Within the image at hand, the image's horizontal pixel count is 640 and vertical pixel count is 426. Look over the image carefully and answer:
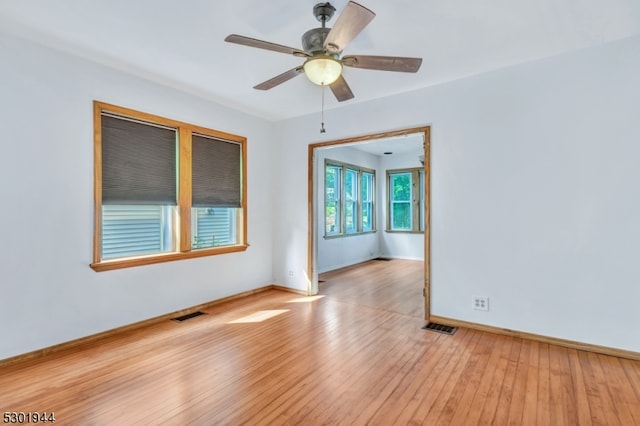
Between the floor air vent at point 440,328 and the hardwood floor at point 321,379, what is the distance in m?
0.09

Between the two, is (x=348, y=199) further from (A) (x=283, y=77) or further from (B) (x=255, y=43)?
(B) (x=255, y=43)

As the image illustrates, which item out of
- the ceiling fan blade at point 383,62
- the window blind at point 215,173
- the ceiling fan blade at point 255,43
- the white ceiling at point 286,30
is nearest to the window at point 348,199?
the window blind at point 215,173

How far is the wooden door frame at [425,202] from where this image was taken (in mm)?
3637

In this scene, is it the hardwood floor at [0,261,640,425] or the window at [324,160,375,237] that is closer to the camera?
the hardwood floor at [0,261,640,425]

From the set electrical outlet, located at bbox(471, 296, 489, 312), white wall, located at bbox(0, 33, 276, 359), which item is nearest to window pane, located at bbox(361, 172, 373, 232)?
electrical outlet, located at bbox(471, 296, 489, 312)

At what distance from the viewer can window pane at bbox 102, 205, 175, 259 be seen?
3.26 metres

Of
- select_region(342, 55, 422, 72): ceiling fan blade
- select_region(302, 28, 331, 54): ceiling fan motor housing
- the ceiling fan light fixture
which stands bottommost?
the ceiling fan light fixture

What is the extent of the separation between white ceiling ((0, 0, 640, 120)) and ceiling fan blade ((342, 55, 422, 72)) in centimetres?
36

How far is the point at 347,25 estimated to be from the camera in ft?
6.06

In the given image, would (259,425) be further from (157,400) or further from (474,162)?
(474,162)

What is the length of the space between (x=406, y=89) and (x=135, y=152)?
10.1 ft

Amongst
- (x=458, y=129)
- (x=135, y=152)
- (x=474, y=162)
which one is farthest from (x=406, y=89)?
(x=135, y=152)

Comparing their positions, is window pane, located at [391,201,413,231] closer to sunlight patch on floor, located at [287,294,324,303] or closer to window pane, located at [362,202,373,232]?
window pane, located at [362,202,373,232]

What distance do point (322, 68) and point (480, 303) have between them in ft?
9.09
